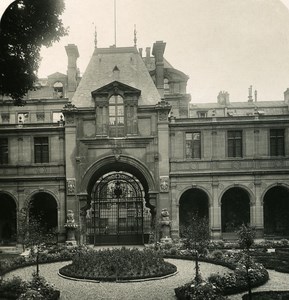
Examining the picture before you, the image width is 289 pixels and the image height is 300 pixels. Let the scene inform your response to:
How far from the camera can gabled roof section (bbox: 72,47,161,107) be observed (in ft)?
112

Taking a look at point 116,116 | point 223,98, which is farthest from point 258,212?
point 223,98

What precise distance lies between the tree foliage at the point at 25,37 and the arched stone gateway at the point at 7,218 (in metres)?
21.3

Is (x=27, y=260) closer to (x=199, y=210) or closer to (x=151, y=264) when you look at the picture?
(x=151, y=264)

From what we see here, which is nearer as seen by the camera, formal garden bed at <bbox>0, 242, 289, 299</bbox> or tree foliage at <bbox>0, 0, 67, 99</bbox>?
tree foliage at <bbox>0, 0, 67, 99</bbox>

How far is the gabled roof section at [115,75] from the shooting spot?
3422 cm

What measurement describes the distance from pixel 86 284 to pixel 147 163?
14.7 metres

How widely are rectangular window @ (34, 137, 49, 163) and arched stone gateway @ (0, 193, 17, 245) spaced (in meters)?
4.19

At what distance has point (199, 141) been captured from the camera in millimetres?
34094

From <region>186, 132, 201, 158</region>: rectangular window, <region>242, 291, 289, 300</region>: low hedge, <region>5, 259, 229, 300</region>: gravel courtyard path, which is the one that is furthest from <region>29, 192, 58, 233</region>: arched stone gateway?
<region>242, 291, 289, 300</region>: low hedge

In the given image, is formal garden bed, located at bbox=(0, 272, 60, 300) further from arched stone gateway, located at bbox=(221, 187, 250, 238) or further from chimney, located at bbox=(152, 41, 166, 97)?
chimney, located at bbox=(152, 41, 166, 97)

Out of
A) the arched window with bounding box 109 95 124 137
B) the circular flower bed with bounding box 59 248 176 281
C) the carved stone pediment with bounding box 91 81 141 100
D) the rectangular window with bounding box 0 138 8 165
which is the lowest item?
the circular flower bed with bounding box 59 248 176 281

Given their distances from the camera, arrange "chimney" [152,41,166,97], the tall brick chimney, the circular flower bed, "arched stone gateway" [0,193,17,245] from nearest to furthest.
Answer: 1. the circular flower bed
2. "arched stone gateway" [0,193,17,245]
3. "chimney" [152,41,166,97]
4. the tall brick chimney

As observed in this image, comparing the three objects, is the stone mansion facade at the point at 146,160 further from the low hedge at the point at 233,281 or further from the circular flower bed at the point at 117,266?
the low hedge at the point at 233,281

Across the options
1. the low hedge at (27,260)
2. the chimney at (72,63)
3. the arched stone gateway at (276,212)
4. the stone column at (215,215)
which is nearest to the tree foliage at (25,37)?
the low hedge at (27,260)
